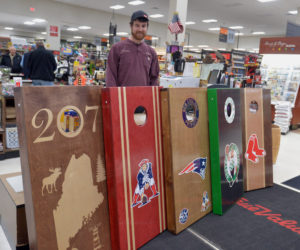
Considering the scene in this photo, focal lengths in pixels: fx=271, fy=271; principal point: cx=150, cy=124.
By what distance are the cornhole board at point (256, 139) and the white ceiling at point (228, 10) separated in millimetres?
9059

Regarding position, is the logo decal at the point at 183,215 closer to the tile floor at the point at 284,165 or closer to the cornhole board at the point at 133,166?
the cornhole board at the point at 133,166

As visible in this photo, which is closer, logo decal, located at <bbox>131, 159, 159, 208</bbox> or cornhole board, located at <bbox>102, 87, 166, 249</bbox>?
cornhole board, located at <bbox>102, 87, 166, 249</bbox>

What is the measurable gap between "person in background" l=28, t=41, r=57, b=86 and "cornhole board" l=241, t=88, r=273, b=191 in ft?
13.5

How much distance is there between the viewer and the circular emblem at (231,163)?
5.96 feet

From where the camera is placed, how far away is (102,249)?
4.14ft

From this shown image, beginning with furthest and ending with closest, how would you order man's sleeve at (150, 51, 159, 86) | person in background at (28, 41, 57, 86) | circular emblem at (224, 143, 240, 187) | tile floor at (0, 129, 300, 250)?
person in background at (28, 41, 57, 86) < tile floor at (0, 129, 300, 250) < man's sleeve at (150, 51, 159, 86) < circular emblem at (224, 143, 240, 187)

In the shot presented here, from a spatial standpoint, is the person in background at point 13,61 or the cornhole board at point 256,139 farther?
the person in background at point 13,61

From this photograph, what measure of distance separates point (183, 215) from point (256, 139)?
110 centimetres

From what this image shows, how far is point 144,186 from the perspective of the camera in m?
1.36

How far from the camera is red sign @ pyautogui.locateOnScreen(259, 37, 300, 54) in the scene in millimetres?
6490

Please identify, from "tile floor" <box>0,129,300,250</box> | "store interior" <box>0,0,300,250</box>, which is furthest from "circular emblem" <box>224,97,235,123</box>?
"tile floor" <box>0,129,300,250</box>

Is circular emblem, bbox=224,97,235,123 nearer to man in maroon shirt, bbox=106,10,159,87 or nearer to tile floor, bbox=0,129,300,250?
man in maroon shirt, bbox=106,10,159,87

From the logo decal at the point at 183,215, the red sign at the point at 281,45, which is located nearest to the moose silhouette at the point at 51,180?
the logo decal at the point at 183,215

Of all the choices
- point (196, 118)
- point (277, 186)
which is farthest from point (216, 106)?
point (277, 186)
